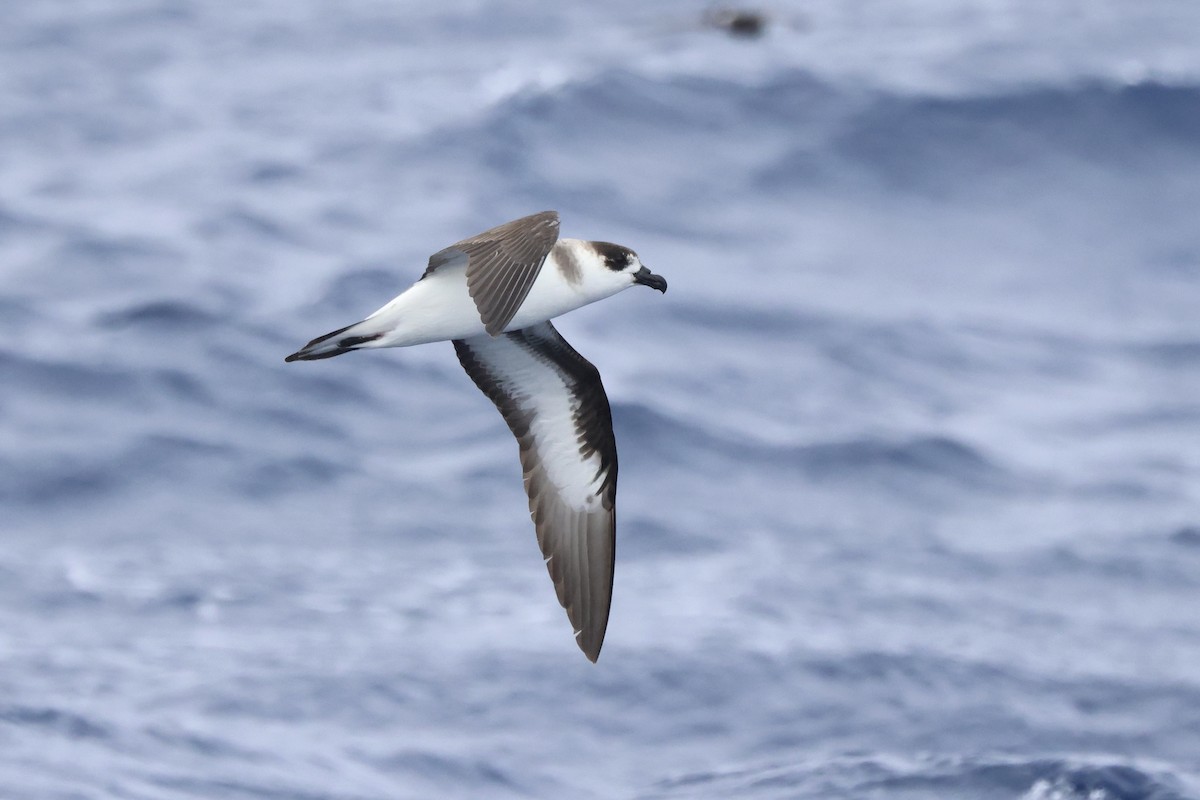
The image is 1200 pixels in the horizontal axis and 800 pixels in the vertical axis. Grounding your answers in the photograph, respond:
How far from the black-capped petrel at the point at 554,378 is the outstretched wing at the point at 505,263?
0.07 metres

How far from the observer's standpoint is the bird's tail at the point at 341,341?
9266 millimetres

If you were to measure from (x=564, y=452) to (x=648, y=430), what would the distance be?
298 inches

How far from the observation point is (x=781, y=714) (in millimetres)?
16031

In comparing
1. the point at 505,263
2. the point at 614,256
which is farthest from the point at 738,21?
the point at 505,263

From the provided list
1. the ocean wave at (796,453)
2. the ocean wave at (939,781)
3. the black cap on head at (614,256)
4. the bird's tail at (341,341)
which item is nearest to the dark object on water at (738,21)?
the ocean wave at (796,453)

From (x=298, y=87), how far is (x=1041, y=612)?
39.7ft

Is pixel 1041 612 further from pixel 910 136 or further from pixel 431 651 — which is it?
pixel 910 136

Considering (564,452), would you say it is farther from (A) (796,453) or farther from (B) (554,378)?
(A) (796,453)

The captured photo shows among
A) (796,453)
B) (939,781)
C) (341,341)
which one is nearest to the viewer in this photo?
(341,341)

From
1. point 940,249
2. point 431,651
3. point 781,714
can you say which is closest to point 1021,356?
point 940,249

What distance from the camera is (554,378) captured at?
420 inches

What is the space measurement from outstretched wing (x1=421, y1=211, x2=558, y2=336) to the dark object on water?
14.2 meters

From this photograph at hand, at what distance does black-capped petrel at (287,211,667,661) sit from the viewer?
955cm

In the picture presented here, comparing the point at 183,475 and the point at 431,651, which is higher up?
the point at 183,475
